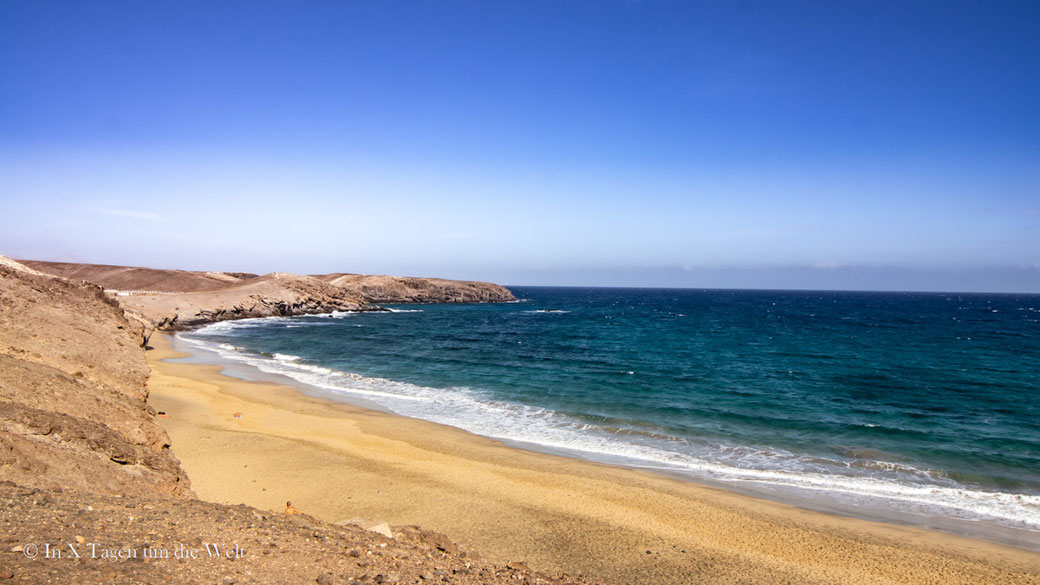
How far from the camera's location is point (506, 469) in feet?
50.0

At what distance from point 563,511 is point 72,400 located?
11364 mm

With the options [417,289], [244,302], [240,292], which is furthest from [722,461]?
[417,289]

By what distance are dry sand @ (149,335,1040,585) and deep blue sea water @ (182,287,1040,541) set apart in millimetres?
1991

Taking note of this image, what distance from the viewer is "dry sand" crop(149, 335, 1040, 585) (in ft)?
32.6

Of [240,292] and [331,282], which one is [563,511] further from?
[331,282]

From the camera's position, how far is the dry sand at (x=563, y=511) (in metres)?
9.94

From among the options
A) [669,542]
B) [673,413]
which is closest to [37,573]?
[669,542]

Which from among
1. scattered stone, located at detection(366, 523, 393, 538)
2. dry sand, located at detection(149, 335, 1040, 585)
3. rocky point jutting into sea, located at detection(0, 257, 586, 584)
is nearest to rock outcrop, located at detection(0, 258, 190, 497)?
rocky point jutting into sea, located at detection(0, 257, 586, 584)

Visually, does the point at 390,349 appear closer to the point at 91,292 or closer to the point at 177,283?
the point at 91,292

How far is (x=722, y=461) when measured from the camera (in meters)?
16.8

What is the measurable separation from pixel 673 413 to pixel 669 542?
12.1 meters

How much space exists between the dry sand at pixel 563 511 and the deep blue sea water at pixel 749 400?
1.99m

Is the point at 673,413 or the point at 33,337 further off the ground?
the point at 33,337

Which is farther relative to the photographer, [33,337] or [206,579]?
[33,337]
